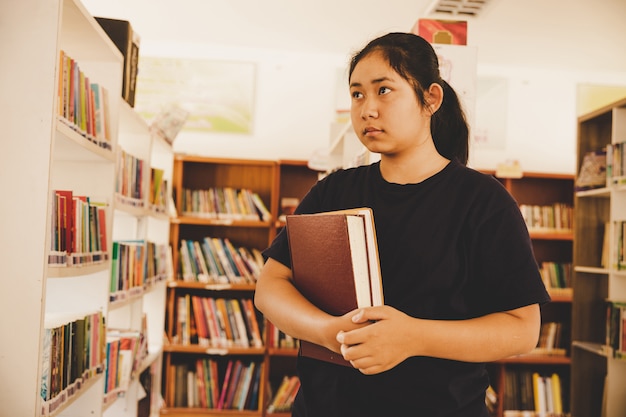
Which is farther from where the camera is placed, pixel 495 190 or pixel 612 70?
pixel 612 70

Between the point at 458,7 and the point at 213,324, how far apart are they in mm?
2843

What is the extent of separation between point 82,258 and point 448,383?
1380 mm

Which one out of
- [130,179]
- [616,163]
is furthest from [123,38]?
[616,163]

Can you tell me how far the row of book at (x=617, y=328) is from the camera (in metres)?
3.27

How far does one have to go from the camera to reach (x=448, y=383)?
3.01 ft

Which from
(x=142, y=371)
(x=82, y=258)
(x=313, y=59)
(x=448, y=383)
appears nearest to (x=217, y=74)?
(x=313, y=59)

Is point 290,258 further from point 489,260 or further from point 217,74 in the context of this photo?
point 217,74

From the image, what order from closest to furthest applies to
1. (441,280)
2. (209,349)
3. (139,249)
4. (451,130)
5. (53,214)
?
(441,280) < (451,130) < (53,214) < (139,249) < (209,349)

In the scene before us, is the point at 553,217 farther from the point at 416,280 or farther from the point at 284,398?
the point at 416,280

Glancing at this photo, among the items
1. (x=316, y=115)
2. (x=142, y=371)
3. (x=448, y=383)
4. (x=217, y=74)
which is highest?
(x=217, y=74)

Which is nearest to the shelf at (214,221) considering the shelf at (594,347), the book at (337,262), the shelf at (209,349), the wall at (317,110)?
the wall at (317,110)

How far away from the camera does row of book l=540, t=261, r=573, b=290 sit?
459cm

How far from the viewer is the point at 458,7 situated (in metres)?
3.85

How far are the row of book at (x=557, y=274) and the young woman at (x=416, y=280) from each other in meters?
3.92
